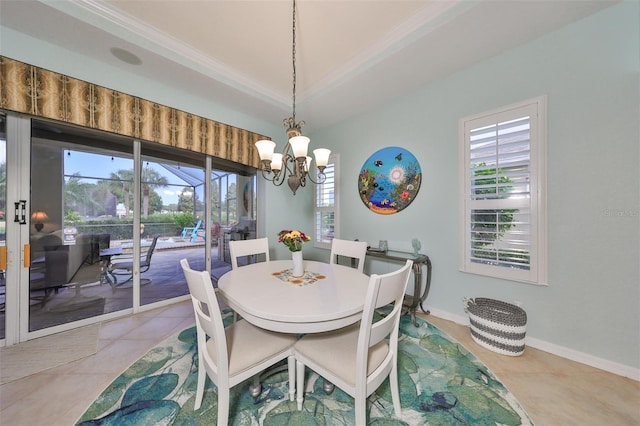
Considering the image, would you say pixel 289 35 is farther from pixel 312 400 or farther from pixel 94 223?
pixel 312 400

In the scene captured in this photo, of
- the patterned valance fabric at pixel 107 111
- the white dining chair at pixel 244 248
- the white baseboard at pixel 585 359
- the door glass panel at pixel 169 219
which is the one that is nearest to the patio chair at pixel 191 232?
the door glass panel at pixel 169 219

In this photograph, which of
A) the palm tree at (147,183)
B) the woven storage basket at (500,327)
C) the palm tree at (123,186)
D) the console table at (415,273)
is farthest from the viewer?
the palm tree at (147,183)

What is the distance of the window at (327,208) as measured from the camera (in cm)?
365

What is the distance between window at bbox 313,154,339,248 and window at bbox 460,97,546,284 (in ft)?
5.94

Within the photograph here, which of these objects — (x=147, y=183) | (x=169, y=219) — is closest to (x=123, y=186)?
(x=147, y=183)

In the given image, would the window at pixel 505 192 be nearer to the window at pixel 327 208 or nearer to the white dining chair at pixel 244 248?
the window at pixel 327 208

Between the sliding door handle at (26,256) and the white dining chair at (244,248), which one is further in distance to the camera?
the white dining chair at (244,248)

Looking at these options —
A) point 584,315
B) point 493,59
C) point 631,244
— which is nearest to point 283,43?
point 493,59

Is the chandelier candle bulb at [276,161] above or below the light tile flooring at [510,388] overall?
above

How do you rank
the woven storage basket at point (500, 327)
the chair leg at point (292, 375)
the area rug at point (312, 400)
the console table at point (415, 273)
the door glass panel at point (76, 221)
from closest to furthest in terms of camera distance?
1. the area rug at point (312, 400)
2. the chair leg at point (292, 375)
3. the woven storage basket at point (500, 327)
4. the door glass panel at point (76, 221)
5. the console table at point (415, 273)

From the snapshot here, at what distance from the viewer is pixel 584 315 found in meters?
1.76

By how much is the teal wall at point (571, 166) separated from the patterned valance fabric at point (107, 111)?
0.13 metres

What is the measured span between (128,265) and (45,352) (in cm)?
93

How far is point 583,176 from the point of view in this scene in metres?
1.76
